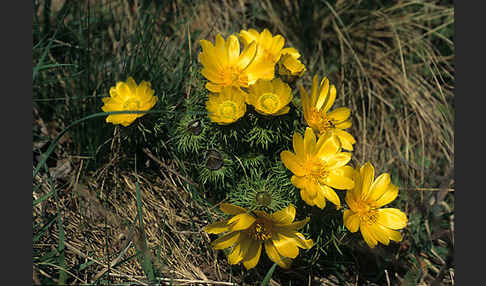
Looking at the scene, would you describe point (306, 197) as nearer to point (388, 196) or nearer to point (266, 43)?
point (388, 196)

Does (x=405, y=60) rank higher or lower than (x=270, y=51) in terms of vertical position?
lower

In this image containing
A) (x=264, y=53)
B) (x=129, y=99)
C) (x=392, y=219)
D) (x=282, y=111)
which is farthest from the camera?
(x=129, y=99)

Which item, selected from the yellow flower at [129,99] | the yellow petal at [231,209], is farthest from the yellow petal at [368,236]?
the yellow flower at [129,99]

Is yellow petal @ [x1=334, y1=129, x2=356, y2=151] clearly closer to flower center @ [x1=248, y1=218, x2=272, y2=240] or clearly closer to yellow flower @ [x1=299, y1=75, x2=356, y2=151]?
yellow flower @ [x1=299, y1=75, x2=356, y2=151]

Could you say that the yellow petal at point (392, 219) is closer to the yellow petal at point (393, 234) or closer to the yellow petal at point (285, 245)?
the yellow petal at point (393, 234)

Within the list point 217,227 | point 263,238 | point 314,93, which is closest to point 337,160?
point 314,93

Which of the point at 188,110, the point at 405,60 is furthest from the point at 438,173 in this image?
the point at 188,110

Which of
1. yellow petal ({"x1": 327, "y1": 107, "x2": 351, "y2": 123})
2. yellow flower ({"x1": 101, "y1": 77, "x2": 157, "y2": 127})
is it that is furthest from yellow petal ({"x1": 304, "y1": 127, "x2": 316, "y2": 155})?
yellow flower ({"x1": 101, "y1": 77, "x2": 157, "y2": 127})

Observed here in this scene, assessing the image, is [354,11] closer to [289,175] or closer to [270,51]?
[270,51]
